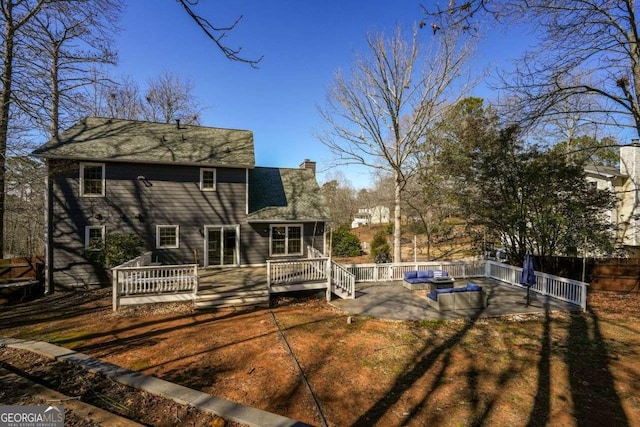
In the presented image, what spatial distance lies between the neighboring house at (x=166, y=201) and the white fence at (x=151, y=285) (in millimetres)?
3800

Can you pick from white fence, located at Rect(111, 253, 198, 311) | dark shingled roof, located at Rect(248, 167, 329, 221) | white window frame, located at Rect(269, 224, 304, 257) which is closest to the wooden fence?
white fence, located at Rect(111, 253, 198, 311)

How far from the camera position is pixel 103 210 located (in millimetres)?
11836

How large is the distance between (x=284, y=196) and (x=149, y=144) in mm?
6693

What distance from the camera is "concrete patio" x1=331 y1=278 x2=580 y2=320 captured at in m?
8.50

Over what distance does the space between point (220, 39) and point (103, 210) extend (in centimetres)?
1199

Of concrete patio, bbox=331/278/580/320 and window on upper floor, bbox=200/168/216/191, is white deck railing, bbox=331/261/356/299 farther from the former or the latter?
window on upper floor, bbox=200/168/216/191

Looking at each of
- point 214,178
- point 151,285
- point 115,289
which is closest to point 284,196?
point 214,178

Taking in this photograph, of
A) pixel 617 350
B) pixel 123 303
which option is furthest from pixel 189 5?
pixel 617 350

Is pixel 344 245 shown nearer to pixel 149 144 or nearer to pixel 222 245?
pixel 222 245

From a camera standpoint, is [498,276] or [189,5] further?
[498,276]

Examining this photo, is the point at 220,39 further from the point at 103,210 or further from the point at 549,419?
the point at 103,210

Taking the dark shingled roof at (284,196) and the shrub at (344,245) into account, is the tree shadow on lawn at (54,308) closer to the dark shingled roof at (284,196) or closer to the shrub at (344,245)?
the dark shingled roof at (284,196)

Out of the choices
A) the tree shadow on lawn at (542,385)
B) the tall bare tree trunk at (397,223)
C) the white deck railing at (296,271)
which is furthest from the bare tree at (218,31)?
the tall bare tree trunk at (397,223)

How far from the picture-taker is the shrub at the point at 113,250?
37.0 ft
